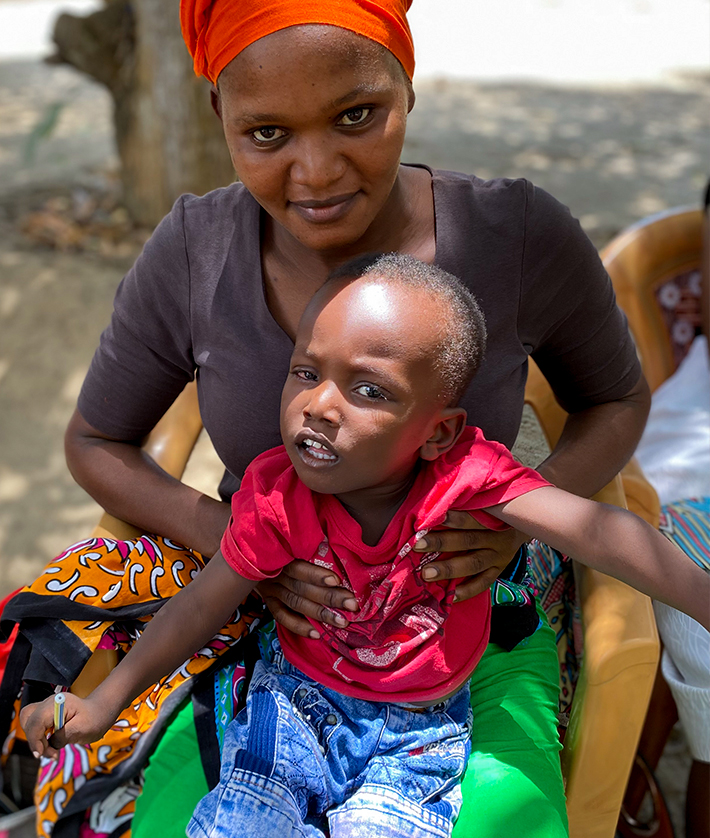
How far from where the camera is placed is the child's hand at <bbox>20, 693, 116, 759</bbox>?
1636mm

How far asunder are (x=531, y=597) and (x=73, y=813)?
3.57ft

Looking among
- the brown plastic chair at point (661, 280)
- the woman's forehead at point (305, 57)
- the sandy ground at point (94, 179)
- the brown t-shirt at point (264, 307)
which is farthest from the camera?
the sandy ground at point (94, 179)

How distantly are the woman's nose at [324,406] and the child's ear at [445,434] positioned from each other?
0.72 ft

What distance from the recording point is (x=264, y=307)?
74.4 inches

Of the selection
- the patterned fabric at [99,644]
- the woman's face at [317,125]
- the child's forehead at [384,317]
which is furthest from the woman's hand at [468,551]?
the woman's face at [317,125]

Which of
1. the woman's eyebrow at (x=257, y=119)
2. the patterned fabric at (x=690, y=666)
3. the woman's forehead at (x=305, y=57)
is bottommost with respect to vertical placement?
the patterned fabric at (x=690, y=666)

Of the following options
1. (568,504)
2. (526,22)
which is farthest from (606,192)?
(526,22)

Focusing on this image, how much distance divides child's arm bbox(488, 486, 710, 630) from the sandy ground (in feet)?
4.13

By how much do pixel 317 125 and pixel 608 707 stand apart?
1254mm

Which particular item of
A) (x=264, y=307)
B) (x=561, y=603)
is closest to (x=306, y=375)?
(x=264, y=307)

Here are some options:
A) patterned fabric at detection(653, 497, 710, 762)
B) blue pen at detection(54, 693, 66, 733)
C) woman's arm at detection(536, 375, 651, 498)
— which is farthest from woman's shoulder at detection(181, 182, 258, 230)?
patterned fabric at detection(653, 497, 710, 762)

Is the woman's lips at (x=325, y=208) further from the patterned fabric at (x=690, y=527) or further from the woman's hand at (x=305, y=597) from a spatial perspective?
the patterned fabric at (x=690, y=527)

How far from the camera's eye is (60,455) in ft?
14.6

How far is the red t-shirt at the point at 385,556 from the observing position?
5.62 feet
